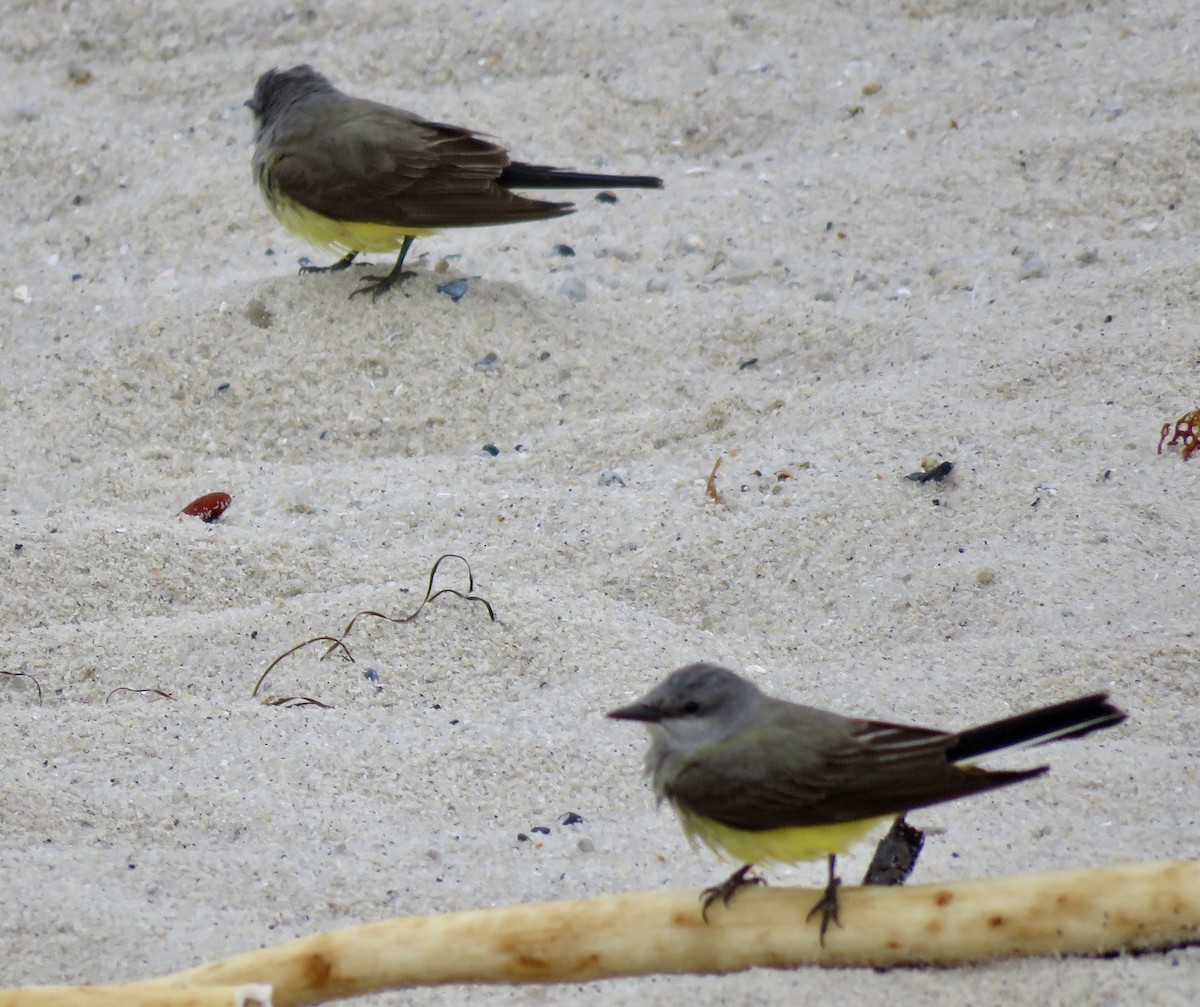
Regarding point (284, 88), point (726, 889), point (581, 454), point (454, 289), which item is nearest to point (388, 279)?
point (454, 289)

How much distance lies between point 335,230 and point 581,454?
1570mm

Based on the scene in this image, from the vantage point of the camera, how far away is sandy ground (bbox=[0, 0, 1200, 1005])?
3400 mm

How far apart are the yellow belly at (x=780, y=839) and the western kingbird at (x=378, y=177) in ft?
12.1

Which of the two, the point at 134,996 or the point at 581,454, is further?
the point at 581,454

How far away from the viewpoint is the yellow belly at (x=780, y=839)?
2.78 meters

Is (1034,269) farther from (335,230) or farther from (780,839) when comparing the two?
(780,839)

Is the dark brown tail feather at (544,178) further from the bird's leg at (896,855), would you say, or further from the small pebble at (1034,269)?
the bird's leg at (896,855)

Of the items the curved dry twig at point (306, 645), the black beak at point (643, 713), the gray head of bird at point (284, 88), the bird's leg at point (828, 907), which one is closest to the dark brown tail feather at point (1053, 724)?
the bird's leg at point (828, 907)

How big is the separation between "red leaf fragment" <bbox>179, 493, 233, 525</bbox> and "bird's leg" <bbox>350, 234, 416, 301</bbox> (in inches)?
53.1

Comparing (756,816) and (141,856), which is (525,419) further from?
(756,816)

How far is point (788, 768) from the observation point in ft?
9.19

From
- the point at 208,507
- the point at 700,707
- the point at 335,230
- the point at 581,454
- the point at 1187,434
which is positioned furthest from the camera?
the point at 335,230

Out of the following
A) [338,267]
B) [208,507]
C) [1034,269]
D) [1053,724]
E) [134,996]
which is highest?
[1053,724]

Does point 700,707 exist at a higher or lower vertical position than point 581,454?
higher
